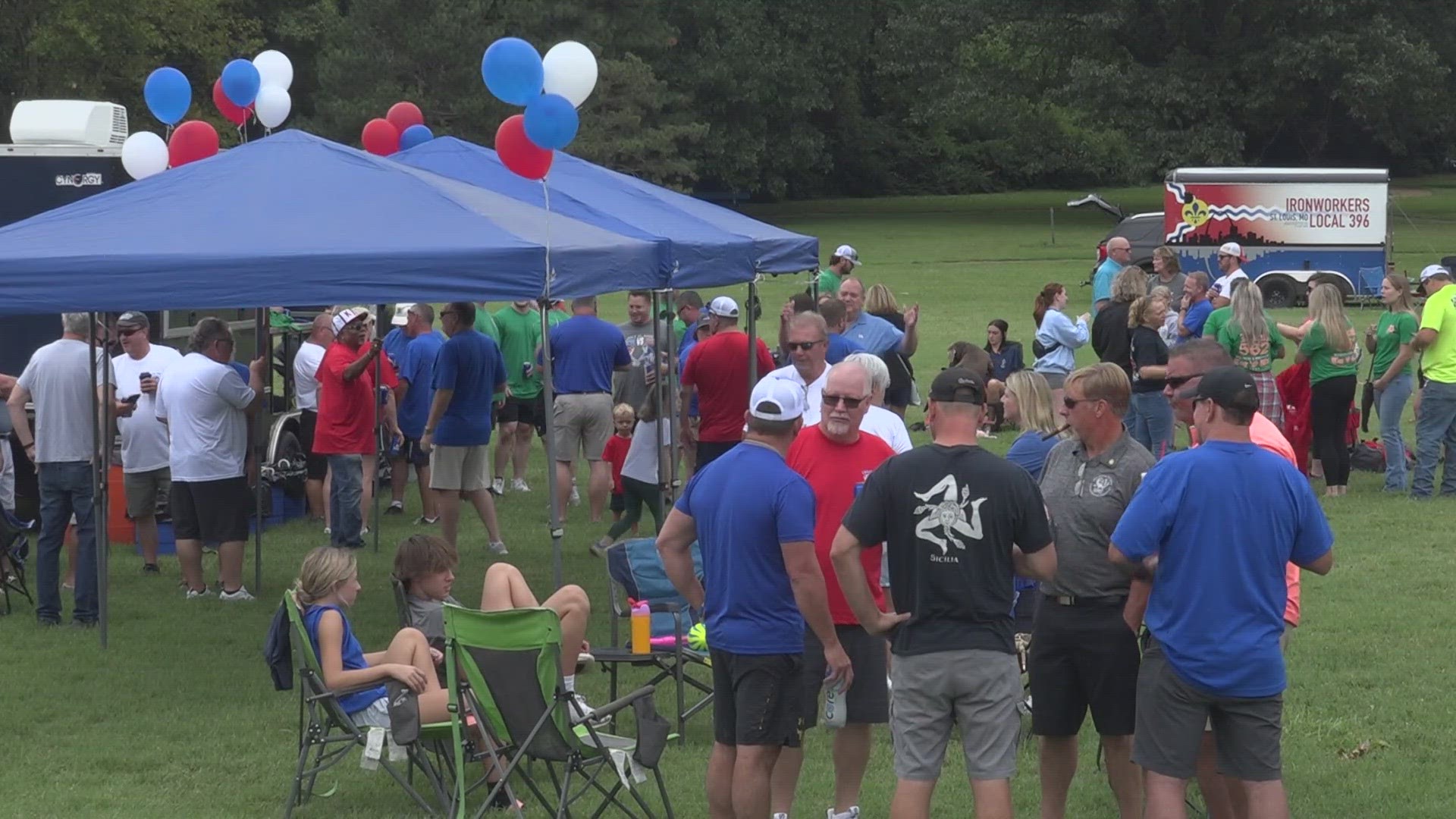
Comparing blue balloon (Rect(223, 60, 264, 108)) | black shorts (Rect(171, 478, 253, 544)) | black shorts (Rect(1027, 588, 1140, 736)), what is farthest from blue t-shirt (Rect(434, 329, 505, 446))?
black shorts (Rect(1027, 588, 1140, 736))

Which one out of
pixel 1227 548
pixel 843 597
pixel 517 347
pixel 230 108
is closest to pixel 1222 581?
pixel 1227 548

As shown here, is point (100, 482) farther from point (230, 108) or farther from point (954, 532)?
point (954, 532)

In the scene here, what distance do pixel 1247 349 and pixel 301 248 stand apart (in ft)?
21.7

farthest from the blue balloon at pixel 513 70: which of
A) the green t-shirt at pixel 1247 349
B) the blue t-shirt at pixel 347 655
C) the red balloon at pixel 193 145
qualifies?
the green t-shirt at pixel 1247 349

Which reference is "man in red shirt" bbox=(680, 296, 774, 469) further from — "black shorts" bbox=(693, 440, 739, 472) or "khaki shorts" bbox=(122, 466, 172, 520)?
"khaki shorts" bbox=(122, 466, 172, 520)

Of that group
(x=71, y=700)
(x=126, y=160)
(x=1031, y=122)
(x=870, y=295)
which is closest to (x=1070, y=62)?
(x=1031, y=122)

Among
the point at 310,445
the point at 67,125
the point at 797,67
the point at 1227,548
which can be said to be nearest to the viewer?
the point at 1227,548

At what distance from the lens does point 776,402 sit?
17.3 feet

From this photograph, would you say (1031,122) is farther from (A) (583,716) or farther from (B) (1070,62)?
(A) (583,716)

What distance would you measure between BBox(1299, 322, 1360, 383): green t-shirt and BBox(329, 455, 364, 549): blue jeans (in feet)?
21.7

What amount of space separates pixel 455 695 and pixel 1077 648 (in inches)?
82.6

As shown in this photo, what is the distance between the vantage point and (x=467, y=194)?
8.38m

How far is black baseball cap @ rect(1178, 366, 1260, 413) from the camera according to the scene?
15.4ft

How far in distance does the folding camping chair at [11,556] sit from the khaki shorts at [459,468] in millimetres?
2438
